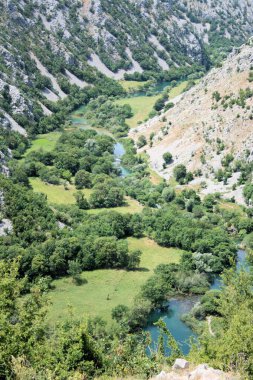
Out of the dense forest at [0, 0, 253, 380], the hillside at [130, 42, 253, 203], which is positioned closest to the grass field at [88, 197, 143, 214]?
the dense forest at [0, 0, 253, 380]

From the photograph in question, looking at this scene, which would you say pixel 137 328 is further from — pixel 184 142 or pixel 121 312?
pixel 184 142

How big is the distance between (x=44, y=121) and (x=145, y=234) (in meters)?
82.2

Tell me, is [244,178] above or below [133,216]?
above

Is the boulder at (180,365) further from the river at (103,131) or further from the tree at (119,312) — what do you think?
the river at (103,131)

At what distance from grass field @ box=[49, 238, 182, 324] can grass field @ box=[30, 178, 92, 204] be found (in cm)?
2937

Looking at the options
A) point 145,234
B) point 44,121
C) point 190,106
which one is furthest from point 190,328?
point 44,121

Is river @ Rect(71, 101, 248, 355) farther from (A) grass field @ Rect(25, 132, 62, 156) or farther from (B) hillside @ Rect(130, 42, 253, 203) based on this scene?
(A) grass field @ Rect(25, 132, 62, 156)

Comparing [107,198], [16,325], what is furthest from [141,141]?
[16,325]

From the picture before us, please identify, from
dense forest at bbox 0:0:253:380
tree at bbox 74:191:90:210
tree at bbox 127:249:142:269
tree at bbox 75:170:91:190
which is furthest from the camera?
tree at bbox 75:170:91:190

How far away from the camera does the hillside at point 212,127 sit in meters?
124

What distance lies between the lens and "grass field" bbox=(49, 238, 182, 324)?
252 feet

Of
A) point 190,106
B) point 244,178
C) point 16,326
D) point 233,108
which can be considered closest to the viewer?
point 16,326

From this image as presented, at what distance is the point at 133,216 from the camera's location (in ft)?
343

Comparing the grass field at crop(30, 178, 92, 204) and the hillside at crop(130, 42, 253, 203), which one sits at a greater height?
the hillside at crop(130, 42, 253, 203)
